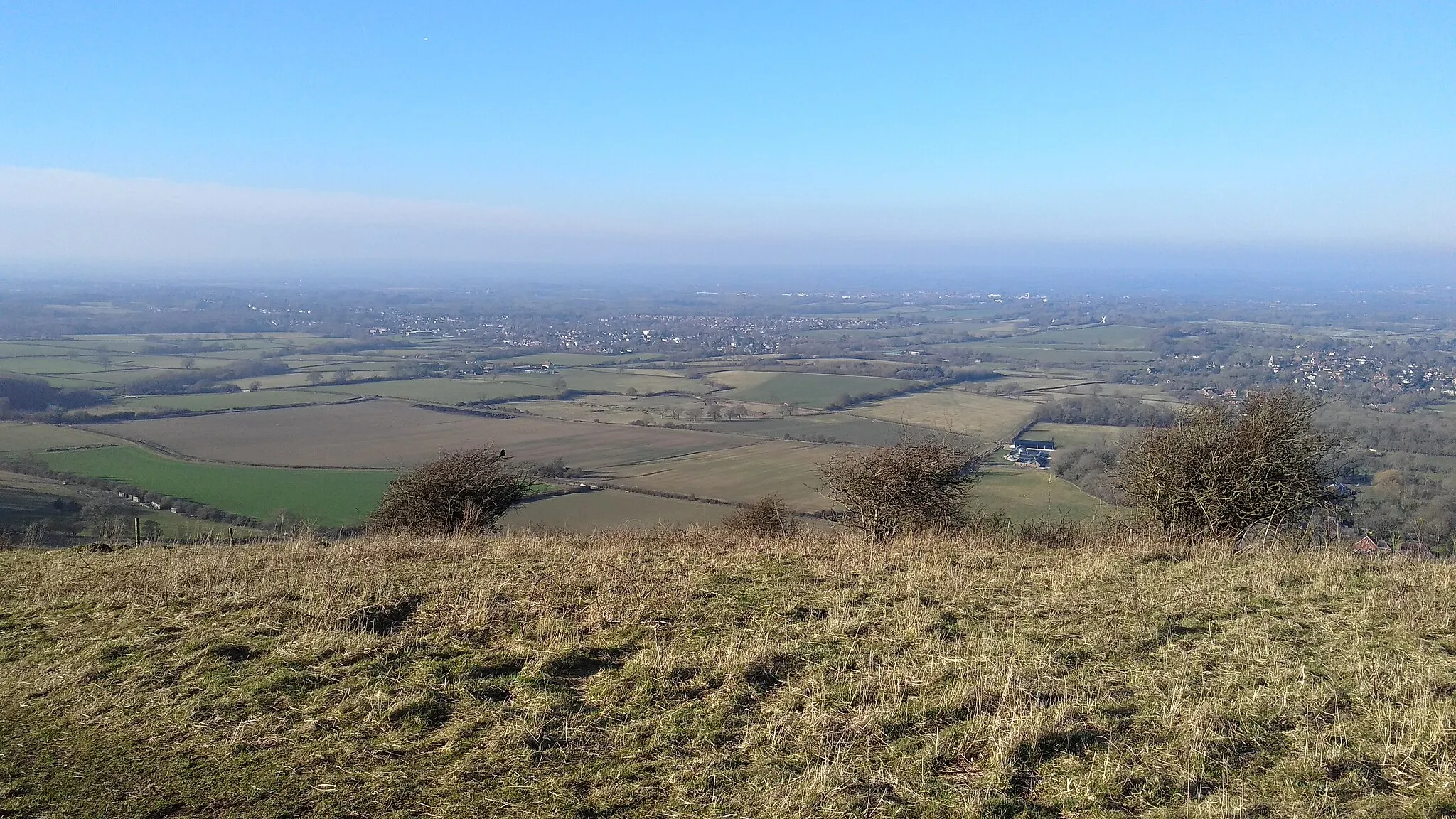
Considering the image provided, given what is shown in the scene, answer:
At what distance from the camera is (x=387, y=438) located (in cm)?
4269

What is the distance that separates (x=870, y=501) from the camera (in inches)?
551

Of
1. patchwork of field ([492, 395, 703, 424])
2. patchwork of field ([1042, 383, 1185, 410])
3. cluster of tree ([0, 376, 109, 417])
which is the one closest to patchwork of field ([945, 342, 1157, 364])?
patchwork of field ([1042, 383, 1185, 410])

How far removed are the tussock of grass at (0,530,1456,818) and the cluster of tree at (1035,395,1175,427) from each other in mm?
35364

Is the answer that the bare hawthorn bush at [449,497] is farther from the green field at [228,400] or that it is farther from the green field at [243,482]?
the green field at [228,400]

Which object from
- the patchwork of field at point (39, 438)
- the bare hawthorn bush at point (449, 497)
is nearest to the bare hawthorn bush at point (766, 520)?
the bare hawthorn bush at point (449, 497)

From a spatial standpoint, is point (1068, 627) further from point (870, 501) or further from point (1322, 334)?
point (1322, 334)

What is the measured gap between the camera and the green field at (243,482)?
97.3 ft

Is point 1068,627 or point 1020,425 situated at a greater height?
point 1068,627

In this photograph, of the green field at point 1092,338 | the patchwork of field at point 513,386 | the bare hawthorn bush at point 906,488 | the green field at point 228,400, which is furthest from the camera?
the green field at point 1092,338

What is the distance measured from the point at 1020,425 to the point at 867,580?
36.3 metres

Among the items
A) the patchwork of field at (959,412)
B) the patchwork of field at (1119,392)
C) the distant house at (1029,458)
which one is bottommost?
the distant house at (1029,458)

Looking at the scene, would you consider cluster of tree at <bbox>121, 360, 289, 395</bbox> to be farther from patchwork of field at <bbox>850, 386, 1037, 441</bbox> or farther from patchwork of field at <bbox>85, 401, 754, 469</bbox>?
patchwork of field at <bbox>850, 386, 1037, 441</bbox>

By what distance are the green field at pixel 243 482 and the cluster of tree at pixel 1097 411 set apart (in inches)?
1352

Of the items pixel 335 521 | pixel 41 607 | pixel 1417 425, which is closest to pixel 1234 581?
pixel 41 607
